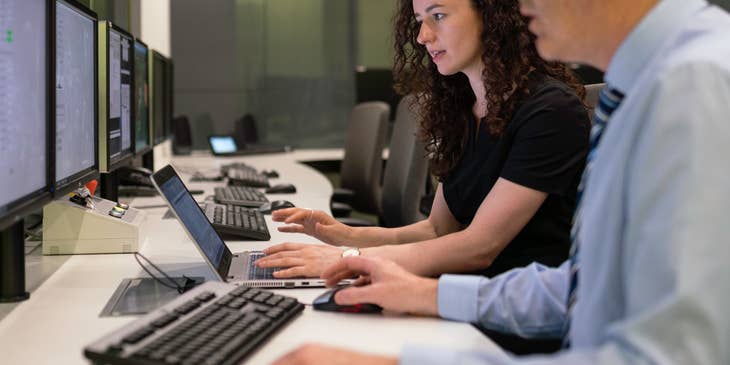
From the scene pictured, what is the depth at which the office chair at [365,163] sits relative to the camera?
361 cm

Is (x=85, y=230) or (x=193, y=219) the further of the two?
(x=85, y=230)

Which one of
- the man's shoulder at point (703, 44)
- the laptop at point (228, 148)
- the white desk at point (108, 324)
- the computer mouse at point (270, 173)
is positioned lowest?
the white desk at point (108, 324)

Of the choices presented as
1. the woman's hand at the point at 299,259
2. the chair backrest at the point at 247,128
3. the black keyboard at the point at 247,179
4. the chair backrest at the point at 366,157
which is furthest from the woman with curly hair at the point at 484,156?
the chair backrest at the point at 247,128

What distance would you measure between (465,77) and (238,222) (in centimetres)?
67

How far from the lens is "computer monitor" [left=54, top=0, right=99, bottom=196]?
4.66 ft

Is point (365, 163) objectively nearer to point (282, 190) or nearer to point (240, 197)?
point (282, 190)

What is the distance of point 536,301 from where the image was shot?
114 centimetres

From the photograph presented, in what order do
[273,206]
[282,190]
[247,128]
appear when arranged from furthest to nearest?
[247,128]
[282,190]
[273,206]

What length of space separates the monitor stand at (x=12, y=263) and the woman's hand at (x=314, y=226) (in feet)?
1.99

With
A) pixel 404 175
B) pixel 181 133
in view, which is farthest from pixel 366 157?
pixel 181 133

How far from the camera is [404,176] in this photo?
2953mm

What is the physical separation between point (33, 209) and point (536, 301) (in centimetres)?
80

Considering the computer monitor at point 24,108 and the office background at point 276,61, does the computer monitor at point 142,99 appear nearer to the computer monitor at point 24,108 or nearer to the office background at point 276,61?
the computer monitor at point 24,108

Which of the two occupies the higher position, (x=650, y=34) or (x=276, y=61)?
(x=276, y=61)
